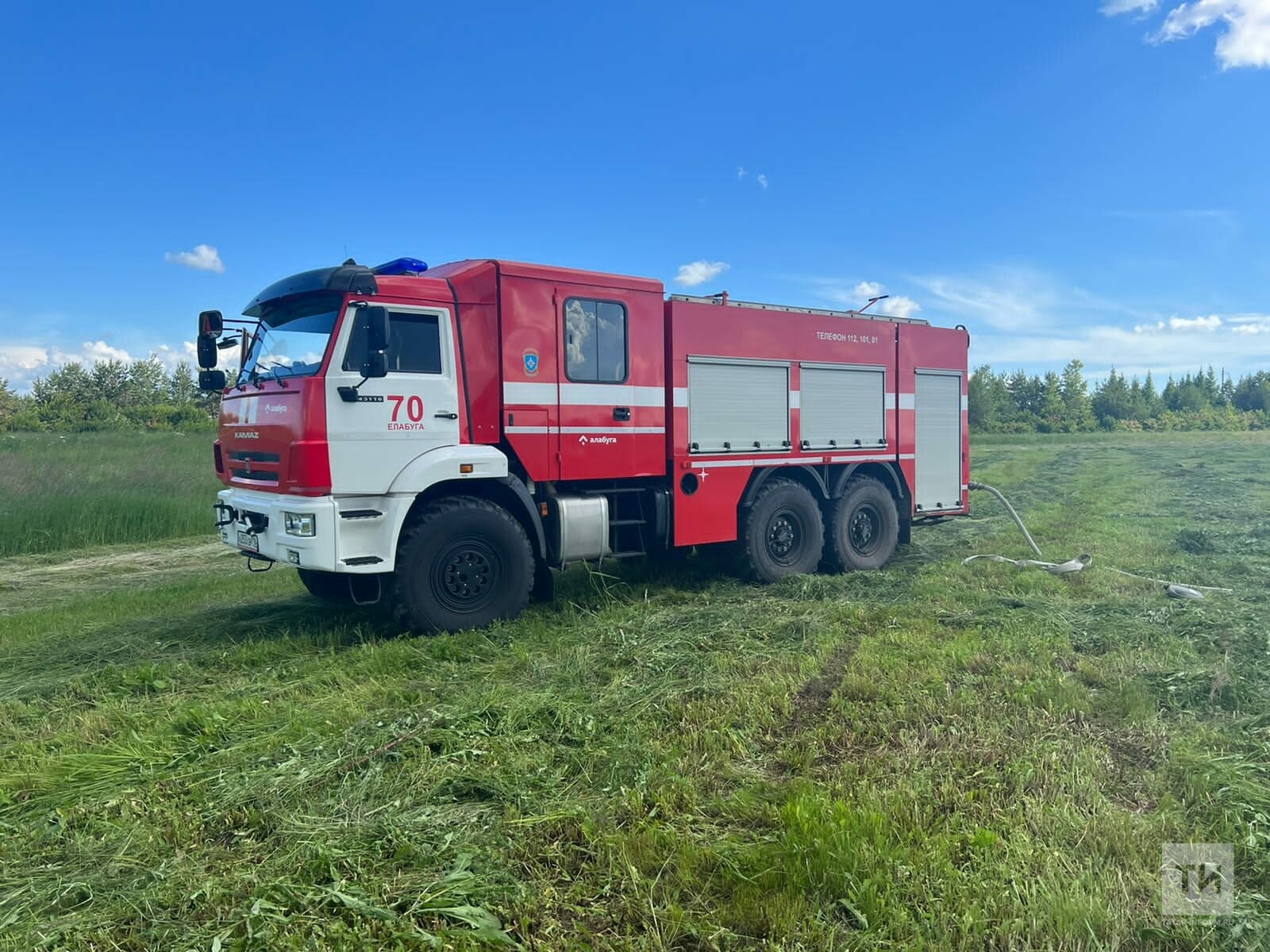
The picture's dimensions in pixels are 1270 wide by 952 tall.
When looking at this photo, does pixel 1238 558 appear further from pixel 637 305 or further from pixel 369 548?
pixel 369 548

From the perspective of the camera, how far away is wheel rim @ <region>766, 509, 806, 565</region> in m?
8.69

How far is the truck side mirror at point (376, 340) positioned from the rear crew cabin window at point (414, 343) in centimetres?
26

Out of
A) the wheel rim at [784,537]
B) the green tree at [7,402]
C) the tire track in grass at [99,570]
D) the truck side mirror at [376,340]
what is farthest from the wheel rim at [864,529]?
the green tree at [7,402]

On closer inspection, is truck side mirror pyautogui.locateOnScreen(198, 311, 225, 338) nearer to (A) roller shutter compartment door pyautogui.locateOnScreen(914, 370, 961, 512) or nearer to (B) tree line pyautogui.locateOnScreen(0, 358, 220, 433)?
(A) roller shutter compartment door pyautogui.locateOnScreen(914, 370, 961, 512)

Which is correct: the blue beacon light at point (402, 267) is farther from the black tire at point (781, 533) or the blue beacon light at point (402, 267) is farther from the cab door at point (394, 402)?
the black tire at point (781, 533)

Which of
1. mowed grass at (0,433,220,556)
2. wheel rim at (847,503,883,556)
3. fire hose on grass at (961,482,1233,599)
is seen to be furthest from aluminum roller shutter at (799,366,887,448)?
mowed grass at (0,433,220,556)

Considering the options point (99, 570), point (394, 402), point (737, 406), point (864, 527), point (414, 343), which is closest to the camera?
point (394, 402)

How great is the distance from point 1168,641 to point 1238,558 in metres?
4.52

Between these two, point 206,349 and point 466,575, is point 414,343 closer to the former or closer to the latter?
point 466,575

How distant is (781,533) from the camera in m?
8.82

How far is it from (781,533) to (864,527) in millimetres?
1431

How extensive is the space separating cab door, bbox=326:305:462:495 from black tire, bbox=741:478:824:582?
138 inches

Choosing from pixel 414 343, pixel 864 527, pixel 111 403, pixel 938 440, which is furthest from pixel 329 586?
pixel 111 403

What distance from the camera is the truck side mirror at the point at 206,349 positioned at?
6.94m
